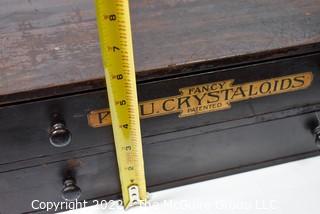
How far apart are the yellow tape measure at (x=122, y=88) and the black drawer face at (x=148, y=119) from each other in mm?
49

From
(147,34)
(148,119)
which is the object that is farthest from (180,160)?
(147,34)

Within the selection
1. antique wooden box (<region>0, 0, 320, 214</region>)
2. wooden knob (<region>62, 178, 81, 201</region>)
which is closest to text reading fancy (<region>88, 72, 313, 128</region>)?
antique wooden box (<region>0, 0, 320, 214</region>)

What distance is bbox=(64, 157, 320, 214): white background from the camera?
3.53 ft

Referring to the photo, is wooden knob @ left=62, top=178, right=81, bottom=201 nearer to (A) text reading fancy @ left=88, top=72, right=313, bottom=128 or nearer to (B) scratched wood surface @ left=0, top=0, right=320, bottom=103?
(A) text reading fancy @ left=88, top=72, right=313, bottom=128

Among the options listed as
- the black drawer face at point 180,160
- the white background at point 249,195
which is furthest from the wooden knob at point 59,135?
the white background at point 249,195

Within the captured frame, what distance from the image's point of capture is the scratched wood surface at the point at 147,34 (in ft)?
2.75

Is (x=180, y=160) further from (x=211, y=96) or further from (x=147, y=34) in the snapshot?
(x=147, y=34)

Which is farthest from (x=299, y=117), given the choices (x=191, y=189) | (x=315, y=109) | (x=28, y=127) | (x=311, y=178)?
(x=28, y=127)

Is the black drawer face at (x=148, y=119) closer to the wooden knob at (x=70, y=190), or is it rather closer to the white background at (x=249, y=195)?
the wooden knob at (x=70, y=190)

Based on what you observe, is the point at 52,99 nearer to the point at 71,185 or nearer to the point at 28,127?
the point at 28,127

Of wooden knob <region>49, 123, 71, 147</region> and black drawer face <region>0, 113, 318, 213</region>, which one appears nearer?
wooden knob <region>49, 123, 71, 147</region>

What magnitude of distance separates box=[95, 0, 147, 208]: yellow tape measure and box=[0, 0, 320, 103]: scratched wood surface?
0.05 metres

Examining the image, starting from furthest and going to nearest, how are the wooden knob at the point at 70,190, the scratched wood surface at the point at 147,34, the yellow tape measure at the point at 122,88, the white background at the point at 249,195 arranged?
the white background at the point at 249,195 < the wooden knob at the point at 70,190 < the scratched wood surface at the point at 147,34 < the yellow tape measure at the point at 122,88

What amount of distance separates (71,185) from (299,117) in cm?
57
